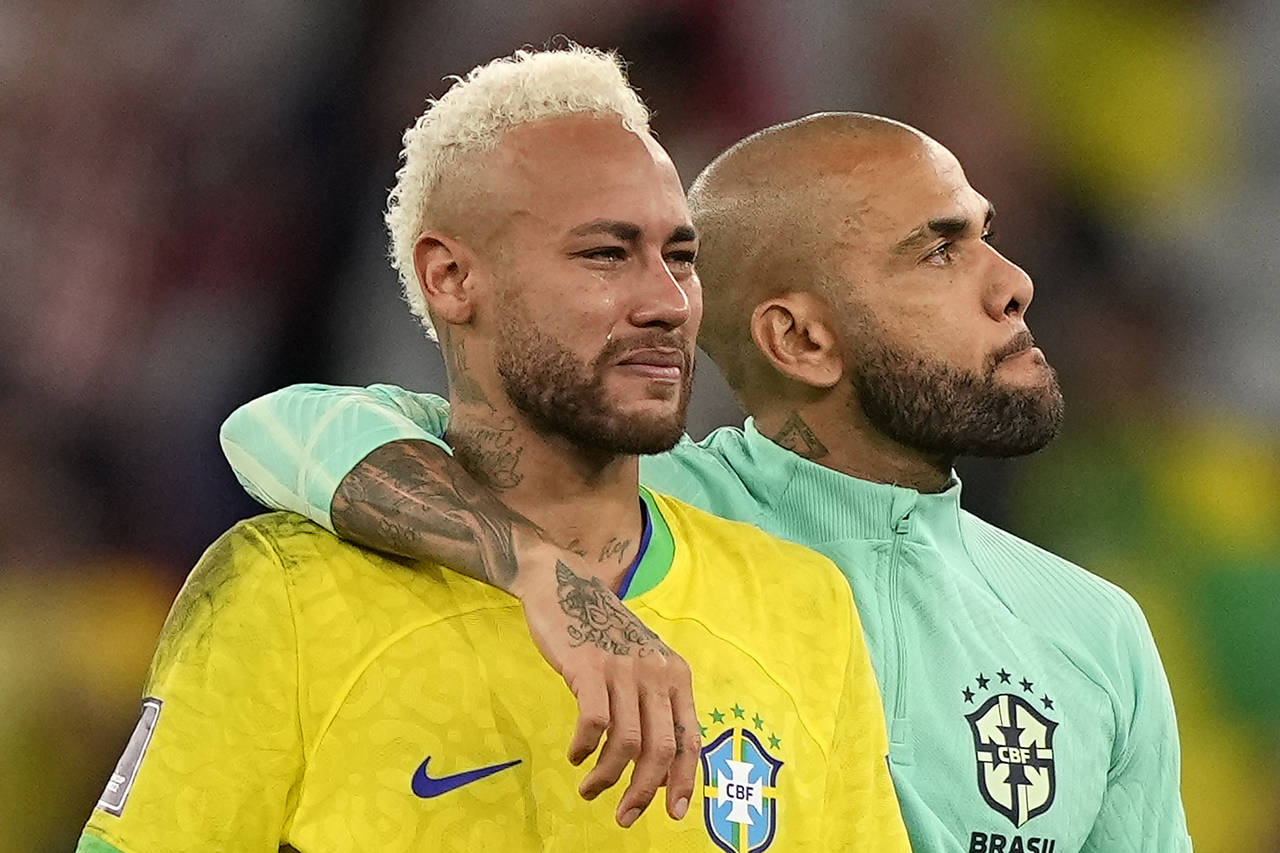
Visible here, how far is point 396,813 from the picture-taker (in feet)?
4.67

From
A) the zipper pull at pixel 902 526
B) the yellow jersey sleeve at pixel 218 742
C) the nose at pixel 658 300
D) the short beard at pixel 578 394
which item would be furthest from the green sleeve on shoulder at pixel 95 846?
the zipper pull at pixel 902 526

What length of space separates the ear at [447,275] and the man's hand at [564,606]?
0.50 ft

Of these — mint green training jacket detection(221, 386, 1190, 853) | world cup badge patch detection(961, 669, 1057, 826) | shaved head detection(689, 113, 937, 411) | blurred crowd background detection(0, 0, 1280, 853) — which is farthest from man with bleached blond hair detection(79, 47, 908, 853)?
blurred crowd background detection(0, 0, 1280, 853)

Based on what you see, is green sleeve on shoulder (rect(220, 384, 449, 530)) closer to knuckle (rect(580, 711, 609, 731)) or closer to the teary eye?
the teary eye

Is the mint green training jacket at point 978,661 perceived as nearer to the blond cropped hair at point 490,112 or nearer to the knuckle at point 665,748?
the blond cropped hair at point 490,112

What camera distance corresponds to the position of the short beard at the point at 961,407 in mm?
2006

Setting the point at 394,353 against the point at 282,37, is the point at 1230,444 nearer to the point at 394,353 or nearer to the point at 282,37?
the point at 394,353

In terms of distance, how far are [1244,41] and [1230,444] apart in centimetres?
89

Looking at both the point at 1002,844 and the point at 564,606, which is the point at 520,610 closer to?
the point at 564,606

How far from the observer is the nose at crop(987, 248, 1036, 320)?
2.03 meters

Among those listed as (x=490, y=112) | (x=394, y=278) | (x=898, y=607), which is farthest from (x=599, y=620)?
(x=394, y=278)

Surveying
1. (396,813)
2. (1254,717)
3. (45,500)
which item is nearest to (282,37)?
(45,500)

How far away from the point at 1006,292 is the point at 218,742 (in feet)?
3.47

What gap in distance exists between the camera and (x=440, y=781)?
4.74ft
